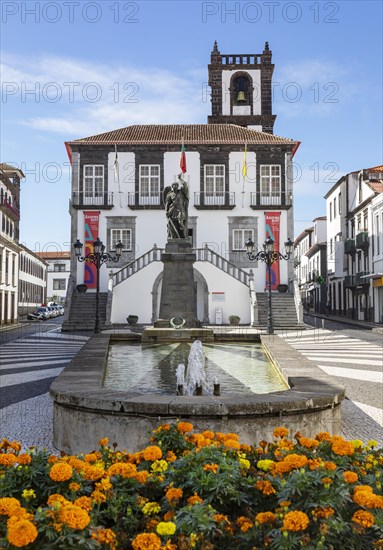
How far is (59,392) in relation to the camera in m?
5.77

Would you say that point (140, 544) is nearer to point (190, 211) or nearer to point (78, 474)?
point (78, 474)

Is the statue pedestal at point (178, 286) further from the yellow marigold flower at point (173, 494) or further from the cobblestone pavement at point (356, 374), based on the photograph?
the yellow marigold flower at point (173, 494)

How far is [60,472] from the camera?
2639mm

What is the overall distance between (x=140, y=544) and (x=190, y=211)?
104 feet

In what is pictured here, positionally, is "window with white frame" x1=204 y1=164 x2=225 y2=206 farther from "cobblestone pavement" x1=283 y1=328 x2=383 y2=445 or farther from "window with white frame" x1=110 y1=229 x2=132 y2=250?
"cobblestone pavement" x1=283 y1=328 x2=383 y2=445

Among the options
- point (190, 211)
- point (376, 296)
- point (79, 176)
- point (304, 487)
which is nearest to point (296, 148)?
point (190, 211)

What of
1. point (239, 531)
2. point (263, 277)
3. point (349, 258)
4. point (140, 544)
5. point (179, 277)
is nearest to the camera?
point (140, 544)

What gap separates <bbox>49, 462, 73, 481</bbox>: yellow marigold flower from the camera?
2621 mm

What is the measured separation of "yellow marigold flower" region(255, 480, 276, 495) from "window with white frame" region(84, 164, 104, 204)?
3183cm

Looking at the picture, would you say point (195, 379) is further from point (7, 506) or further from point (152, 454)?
point (7, 506)

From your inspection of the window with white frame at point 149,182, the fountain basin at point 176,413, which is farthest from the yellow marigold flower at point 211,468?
the window with white frame at point 149,182

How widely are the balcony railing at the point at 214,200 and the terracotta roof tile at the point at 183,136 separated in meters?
3.22

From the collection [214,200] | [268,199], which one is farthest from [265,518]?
[268,199]

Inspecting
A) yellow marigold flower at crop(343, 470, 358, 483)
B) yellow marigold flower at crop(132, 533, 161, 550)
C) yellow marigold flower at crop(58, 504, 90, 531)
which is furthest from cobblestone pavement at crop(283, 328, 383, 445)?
yellow marigold flower at crop(58, 504, 90, 531)
